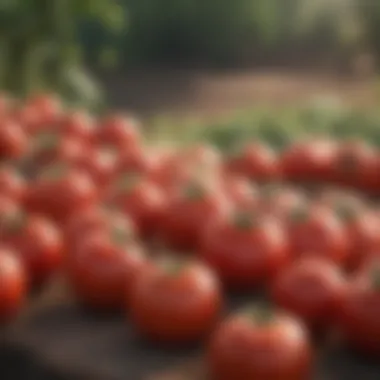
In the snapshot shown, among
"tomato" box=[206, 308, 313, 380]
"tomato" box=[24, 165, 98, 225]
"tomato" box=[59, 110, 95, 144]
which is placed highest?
"tomato" box=[59, 110, 95, 144]

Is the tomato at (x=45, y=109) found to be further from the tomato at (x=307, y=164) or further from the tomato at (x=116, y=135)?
the tomato at (x=307, y=164)

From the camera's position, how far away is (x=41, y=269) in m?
1.27

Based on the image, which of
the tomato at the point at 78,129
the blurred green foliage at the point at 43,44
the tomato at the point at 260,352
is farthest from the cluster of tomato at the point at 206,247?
the blurred green foliage at the point at 43,44

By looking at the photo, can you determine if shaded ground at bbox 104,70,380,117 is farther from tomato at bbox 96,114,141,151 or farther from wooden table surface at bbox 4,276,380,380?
wooden table surface at bbox 4,276,380,380

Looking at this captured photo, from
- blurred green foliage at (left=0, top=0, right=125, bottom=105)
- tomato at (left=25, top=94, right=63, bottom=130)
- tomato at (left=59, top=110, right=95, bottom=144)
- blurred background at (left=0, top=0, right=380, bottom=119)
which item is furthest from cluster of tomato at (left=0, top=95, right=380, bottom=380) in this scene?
blurred background at (left=0, top=0, right=380, bottom=119)

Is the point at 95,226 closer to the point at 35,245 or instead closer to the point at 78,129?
the point at 35,245

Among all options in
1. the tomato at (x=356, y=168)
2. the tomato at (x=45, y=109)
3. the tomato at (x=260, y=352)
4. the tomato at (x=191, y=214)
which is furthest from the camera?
the tomato at (x=45, y=109)

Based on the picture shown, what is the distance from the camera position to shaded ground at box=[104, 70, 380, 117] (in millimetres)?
4223

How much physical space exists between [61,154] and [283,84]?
286 centimetres

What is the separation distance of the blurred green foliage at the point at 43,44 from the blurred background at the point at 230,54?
1.61 meters

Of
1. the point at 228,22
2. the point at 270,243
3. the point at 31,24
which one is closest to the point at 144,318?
the point at 270,243

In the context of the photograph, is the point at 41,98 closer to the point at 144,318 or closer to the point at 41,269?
the point at 41,269

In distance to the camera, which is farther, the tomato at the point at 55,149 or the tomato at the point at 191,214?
the tomato at the point at 55,149

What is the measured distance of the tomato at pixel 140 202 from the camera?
4.53ft
